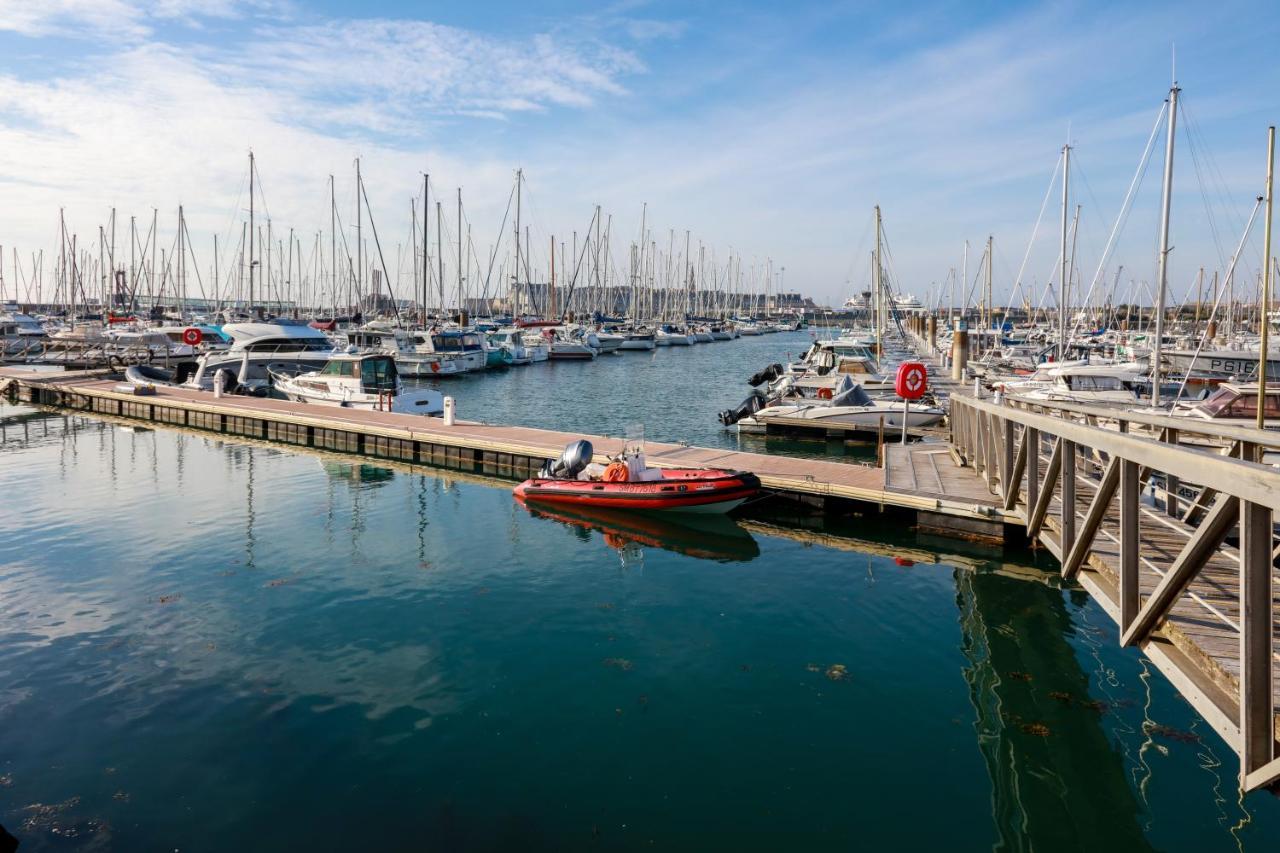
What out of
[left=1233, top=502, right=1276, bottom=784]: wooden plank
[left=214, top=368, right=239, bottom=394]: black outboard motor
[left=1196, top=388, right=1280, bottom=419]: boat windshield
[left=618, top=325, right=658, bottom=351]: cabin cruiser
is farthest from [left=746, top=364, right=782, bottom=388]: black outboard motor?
[left=1233, top=502, right=1276, bottom=784]: wooden plank

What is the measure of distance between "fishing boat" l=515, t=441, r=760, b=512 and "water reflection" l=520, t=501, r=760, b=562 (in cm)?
22

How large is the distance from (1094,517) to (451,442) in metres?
19.6

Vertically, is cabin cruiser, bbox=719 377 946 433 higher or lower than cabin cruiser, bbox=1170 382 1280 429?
lower

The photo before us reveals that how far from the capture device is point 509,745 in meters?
8.79

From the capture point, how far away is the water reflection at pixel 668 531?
16.4 metres

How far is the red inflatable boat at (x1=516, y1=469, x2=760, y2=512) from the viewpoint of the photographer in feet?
57.7

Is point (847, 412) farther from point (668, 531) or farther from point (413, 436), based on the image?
point (413, 436)

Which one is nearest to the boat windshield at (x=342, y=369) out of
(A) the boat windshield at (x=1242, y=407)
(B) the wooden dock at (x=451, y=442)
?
(B) the wooden dock at (x=451, y=442)

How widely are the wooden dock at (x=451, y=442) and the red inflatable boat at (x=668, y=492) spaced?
4.69 feet

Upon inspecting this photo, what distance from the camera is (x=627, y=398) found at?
148 feet

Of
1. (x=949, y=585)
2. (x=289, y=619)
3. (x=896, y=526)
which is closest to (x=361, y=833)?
(x=289, y=619)

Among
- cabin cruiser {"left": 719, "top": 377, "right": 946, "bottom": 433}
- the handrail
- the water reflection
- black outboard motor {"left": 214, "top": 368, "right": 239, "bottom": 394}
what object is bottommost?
the water reflection

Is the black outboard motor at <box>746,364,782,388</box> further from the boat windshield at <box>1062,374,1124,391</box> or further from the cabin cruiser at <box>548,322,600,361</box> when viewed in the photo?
the cabin cruiser at <box>548,322,600,361</box>

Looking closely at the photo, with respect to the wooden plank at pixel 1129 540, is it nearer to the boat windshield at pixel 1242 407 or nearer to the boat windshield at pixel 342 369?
the boat windshield at pixel 1242 407
